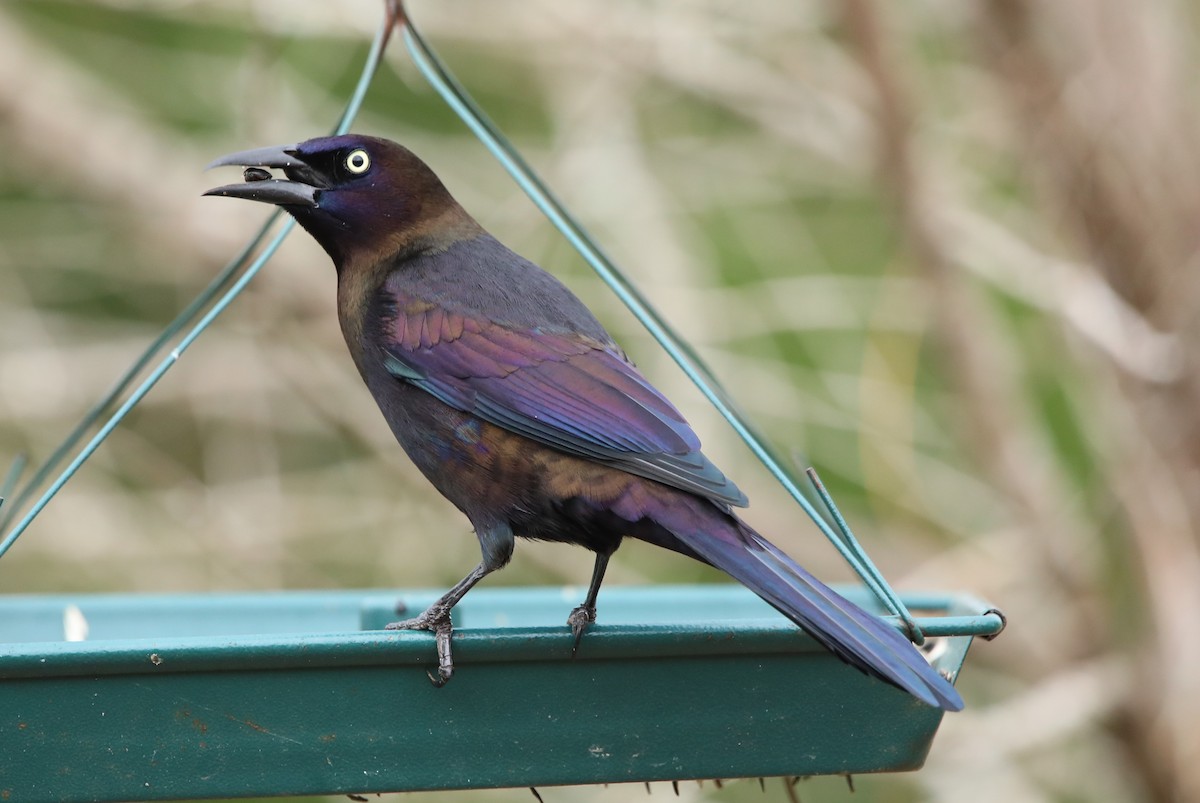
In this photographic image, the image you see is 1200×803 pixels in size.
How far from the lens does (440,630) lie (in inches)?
97.1

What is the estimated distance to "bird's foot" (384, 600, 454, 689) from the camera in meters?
2.38

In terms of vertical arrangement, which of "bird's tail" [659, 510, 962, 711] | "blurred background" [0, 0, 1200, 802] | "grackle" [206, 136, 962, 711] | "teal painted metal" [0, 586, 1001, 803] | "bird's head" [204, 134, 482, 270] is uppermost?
"blurred background" [0, 0, 1200, 802]

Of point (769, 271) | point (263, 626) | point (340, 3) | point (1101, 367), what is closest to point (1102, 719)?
point (1101, 367)

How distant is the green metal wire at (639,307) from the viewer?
269cm

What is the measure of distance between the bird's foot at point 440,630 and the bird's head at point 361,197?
959 mm

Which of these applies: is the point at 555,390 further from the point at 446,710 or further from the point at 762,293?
the point at 762,293

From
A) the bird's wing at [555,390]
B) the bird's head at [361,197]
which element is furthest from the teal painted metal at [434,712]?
the bird's head at [361,197]

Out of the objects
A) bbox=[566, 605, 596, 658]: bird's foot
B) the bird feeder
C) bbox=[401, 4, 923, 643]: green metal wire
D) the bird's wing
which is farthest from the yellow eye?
bbox=[566, 605, 596, 658]: bird's foot

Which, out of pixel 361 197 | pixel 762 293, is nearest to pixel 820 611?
pixel 361 197

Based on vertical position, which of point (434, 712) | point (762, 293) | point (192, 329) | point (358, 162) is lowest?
point (434, 712)

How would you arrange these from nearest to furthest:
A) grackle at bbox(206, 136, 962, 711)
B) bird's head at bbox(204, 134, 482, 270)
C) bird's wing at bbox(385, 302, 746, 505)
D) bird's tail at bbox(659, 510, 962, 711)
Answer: bird's tail at bbox(659, 510, 962, 711), grackle at bbox(206, 136, 962, 711), bird's wing at bbox(385, 302, 746, 505), bird's head at bbox(204, 134, 482, 270)

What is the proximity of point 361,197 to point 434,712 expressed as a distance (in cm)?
130

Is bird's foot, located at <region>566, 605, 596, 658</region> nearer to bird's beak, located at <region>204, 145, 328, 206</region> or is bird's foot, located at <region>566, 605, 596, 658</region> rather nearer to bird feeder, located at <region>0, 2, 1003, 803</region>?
bird feeder, located at <region>0, 2, 1003, 803</region>

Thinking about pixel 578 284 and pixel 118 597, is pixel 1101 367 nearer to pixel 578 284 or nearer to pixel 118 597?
pixel 578 284
